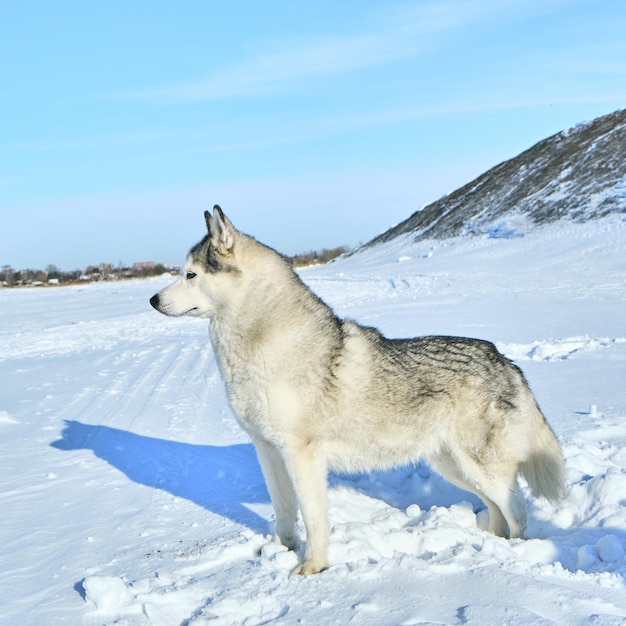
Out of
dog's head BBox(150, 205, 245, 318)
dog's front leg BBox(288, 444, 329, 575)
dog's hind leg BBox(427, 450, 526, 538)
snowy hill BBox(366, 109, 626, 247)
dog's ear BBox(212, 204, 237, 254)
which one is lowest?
dog's hind leg BBox(427, 450, 526, 538)

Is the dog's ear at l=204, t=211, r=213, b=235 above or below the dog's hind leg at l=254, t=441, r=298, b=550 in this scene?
above

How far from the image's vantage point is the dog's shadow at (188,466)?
209 inches

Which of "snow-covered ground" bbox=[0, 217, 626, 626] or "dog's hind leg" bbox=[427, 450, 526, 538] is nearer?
"snow-covered ground" bbox=[0, 217, 626, 626]

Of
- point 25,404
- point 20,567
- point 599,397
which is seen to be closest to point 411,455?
point 20,567

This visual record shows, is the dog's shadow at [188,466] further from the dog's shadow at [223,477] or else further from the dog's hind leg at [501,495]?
the dog's hind leg at [501,495]

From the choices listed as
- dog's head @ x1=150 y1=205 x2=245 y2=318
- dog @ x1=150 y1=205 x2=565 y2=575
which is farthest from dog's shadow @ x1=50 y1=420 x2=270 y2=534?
dog's head @ x1=150 y1=205 x2=245 y2=318

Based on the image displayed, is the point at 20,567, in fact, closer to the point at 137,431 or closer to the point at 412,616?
the point at 412,616

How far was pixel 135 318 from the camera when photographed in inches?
715

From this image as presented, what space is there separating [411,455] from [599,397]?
3885 mm

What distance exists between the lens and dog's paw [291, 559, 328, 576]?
12.9 feet

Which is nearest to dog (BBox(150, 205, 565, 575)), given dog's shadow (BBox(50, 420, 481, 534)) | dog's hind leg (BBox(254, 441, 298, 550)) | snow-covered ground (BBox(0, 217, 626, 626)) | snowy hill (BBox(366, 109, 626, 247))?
dog's hind leg (BBox(254, 441, 298, 550))

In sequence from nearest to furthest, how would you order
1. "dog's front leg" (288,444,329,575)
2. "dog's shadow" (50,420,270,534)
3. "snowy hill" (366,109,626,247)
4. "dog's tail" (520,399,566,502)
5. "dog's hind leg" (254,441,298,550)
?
1. "dog's front leg" (288,444,329,575)
2. "dog's hind leg" (254,441,298,550)
3. "dog's tail" (520,399,566,502)
4. "dog's shadow" (50,420,270,534)
5. "snowy hill" (366,109,626,247)

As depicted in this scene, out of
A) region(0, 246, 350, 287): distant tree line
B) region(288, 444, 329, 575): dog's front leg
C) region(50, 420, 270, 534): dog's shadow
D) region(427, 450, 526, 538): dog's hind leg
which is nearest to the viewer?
region(288, 444, 329, 575): dog's front leg

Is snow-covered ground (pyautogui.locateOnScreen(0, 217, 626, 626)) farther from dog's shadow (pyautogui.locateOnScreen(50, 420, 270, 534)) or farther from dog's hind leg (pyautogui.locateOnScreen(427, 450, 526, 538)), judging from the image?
dog's hind leg (pyautogui.locateOnScreen(427, 450, 526, 538))
